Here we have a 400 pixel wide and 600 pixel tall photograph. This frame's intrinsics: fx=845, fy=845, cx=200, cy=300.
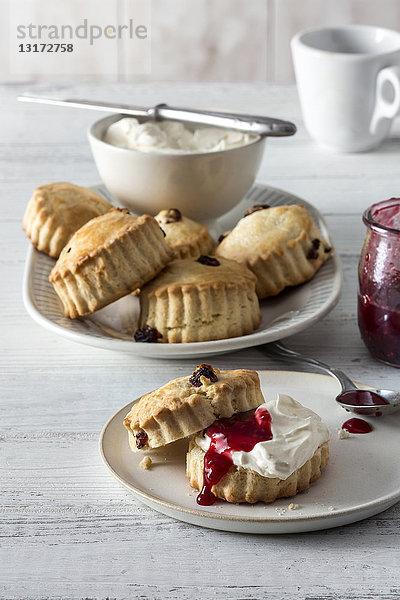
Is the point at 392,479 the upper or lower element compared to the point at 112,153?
lower

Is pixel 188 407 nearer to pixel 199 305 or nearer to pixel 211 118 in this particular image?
pixel 199 305

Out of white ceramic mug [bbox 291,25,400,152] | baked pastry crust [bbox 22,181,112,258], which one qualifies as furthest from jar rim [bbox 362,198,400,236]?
white ceramic mug [bbox 291,25,400,152]

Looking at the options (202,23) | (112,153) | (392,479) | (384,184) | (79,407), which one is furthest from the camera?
(202,23)

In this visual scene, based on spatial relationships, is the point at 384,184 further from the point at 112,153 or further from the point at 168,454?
the point at 168,454

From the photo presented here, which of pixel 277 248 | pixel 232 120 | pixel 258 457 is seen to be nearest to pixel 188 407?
pixel 258 457

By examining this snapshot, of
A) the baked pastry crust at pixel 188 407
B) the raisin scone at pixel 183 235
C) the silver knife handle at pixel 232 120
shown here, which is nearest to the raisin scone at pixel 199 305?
the raisin scone at pixel 183 235

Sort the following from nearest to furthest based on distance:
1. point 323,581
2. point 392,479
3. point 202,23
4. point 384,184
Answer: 1. point 323,581
2. point 392,479
3. point 384,184
4. point 202,23

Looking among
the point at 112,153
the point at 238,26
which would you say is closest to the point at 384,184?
the point at 112,153
